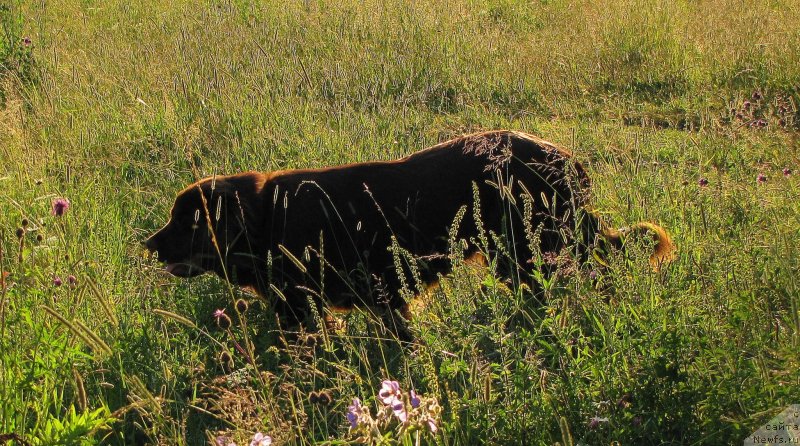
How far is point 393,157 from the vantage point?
5.21 meters

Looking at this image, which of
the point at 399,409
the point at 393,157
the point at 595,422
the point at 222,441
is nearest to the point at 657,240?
the point at 595,422

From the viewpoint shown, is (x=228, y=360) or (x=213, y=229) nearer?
(x=228, y=360)

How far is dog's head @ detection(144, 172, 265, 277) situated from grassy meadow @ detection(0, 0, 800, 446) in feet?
0.51

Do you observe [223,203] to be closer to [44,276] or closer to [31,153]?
[44,276]

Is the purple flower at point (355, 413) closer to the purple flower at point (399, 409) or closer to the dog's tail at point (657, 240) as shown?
the purple flower at point (399, 409)

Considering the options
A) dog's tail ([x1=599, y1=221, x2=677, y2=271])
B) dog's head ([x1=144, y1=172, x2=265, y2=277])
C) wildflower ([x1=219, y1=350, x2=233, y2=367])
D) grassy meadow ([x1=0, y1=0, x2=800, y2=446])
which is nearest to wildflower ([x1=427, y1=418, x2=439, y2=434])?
grassy meadow ([x1=0, y1=0, x2=800, y2=446])

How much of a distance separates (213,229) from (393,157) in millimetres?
1544

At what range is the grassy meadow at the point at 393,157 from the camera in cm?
251

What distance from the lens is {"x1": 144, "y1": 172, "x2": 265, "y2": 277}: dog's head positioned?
3939mm

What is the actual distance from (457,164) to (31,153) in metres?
2.78

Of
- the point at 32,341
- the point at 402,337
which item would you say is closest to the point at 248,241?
the point at 402,337

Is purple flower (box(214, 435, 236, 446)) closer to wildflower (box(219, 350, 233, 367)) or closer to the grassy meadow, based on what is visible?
the grassy meadow

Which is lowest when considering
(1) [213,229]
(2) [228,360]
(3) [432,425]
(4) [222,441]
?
(2) [228,360]

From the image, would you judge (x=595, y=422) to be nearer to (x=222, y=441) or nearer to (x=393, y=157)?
(x=222, y=441)
